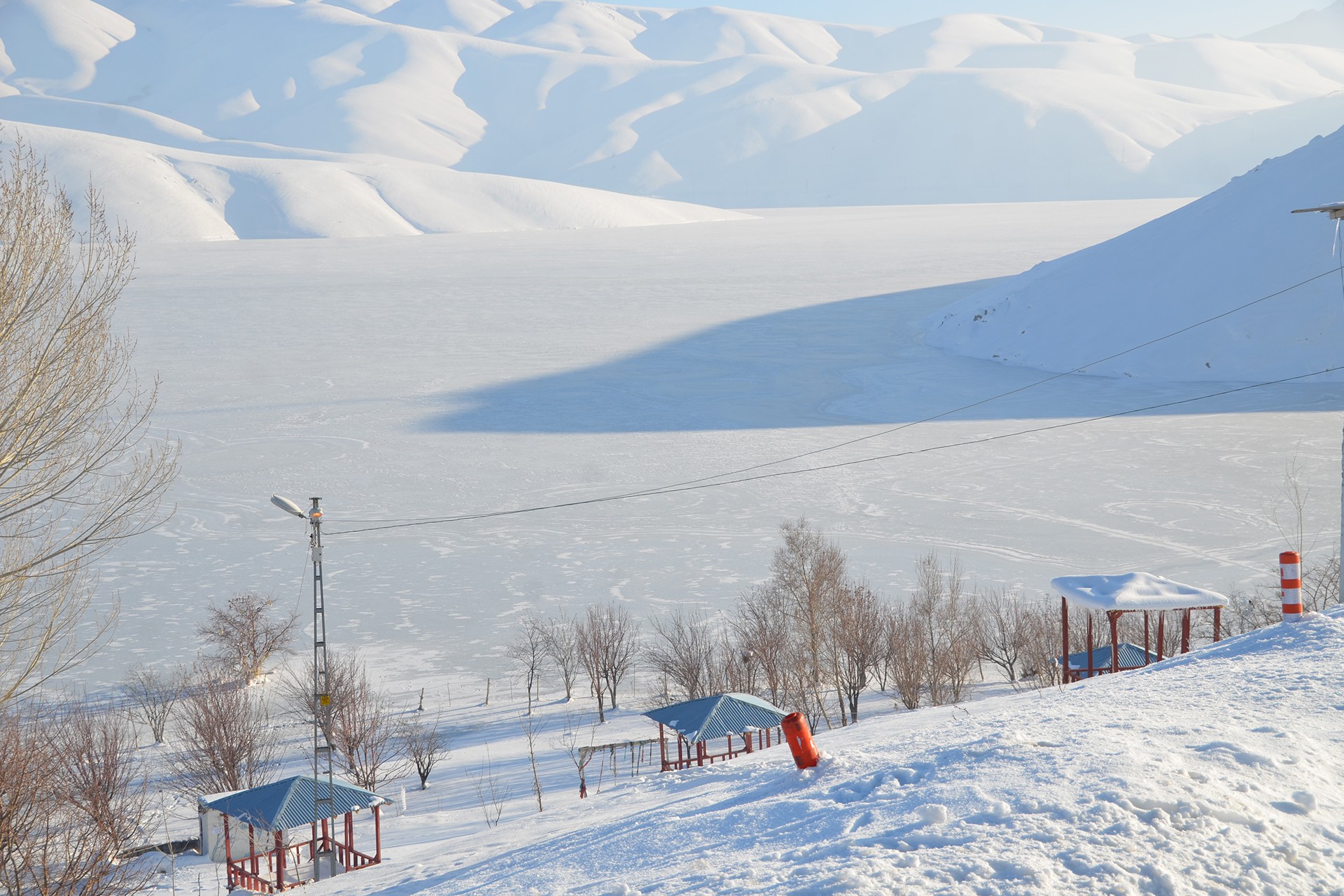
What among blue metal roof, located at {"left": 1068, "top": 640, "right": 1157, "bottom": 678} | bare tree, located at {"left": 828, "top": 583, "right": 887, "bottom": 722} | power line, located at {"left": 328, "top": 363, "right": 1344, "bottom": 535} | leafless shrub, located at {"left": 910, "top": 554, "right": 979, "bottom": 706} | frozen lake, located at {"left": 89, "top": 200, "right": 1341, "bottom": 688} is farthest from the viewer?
power line, located at {"left": 328, "top": 363, "right": 1344, "bottom": 535}

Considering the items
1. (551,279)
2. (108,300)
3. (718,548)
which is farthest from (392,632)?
(551,279)

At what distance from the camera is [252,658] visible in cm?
2262

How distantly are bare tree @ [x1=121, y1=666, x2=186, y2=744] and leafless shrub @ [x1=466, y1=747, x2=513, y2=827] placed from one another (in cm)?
621

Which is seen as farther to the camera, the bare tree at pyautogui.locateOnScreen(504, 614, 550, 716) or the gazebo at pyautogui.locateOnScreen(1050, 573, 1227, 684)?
the bare tree at pyautogui.locateOnScreen(504, 614, 550, 716)

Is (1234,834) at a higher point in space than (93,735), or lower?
higher

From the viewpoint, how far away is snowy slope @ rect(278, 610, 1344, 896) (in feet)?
17.5

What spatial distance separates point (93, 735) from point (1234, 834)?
1855cm

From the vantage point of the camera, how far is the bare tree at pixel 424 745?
18109 mm

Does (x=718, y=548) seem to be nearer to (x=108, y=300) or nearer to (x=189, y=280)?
(x=108, y=300)

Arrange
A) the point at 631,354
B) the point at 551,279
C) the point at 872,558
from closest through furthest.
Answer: the point at 872,558, the point at 631,354, the point at 551,279

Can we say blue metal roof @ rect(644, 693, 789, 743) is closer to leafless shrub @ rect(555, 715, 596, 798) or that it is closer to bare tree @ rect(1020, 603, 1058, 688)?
leafless shrub @ rect(555, 715, 596, 798)

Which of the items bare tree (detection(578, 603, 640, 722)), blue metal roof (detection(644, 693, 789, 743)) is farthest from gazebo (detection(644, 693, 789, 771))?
bare tree (detection(578, 603, 640, 722))

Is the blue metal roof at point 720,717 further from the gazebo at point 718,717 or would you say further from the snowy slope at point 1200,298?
the snowy slope at point 1200,298

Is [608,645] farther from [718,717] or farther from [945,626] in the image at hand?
[718,717]
